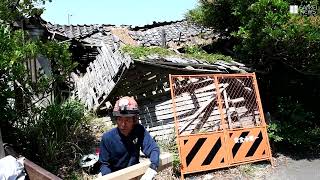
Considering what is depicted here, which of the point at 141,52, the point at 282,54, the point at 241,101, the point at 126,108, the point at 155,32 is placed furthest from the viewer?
the point at 155,32

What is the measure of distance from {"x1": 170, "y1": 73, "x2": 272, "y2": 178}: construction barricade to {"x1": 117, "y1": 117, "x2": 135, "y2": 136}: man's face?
4.59 m

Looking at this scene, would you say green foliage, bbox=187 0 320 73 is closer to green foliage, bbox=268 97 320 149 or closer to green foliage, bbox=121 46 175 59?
green foliage, bbox=268 97 320 149

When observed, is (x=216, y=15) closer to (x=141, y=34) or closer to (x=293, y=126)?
(x=293, y=126)

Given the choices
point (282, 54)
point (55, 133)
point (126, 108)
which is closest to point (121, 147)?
point (126, 108)

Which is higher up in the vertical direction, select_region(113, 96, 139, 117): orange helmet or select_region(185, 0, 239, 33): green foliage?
select_region(185, 0, 239, 33): green foliage

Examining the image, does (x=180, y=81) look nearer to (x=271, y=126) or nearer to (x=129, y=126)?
(x=271, y=126)

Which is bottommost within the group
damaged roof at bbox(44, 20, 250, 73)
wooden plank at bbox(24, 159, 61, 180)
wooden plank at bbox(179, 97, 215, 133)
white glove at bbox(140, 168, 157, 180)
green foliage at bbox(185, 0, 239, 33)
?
wooden plank at bbox(179, 97, 215, 133)

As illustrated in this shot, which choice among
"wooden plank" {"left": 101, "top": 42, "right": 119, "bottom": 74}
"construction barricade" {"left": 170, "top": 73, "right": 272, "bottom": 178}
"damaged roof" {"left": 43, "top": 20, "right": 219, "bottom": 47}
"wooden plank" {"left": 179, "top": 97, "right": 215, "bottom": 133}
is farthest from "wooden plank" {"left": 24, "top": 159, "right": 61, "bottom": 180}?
"damaged roof" {"left": 43, "top": 20, "right": 219, "bottom": 47}

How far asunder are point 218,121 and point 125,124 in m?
6.18

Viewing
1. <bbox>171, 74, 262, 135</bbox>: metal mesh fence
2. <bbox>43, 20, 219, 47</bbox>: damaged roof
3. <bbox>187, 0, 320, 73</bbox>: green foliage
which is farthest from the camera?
<bbox>43, 20, 219, 47</bbox>: damaged roof

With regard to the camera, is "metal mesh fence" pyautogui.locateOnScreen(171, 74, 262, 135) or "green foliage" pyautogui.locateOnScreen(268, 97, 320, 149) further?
"green foliage" pyautogui.locateOnScreen(268, 97, 320, 149)

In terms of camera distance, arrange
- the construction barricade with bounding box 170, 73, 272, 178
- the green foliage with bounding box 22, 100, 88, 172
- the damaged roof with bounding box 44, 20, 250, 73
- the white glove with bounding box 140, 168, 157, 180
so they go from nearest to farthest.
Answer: the white glove with bounding box 140, 168, 157, 180 < the green foliage with bounding box 22, 100, 88, 172 < the construction barricade with bounding box 170, 73, 272, 178 < the damaged roof with bounding box 44, 20, 250, 73

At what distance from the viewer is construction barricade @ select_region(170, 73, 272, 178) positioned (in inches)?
345

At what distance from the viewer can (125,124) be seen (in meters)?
3.92
